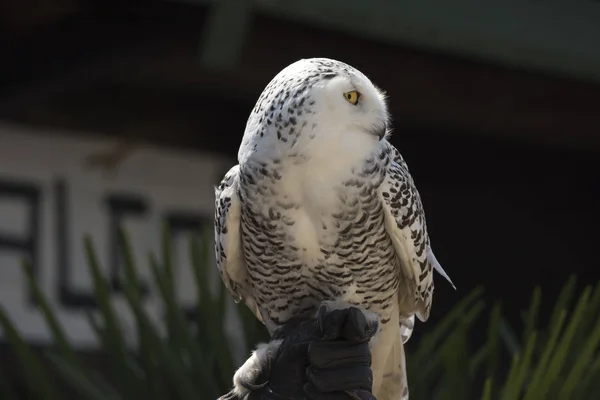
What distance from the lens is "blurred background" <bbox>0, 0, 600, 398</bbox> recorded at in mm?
3516

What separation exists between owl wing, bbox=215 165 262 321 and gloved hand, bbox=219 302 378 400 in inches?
10.3

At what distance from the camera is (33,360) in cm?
277

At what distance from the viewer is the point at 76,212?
4164mm

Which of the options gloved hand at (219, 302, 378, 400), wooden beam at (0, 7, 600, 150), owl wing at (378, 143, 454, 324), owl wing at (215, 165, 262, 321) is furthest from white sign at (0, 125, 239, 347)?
gloved hand at (219, 302, 378, 400)

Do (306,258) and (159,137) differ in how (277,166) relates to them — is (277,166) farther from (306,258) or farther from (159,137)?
(159,137)

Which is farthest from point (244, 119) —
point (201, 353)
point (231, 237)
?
point (231, 237)

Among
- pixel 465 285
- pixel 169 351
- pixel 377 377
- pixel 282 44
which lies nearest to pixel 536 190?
pixel 465 285

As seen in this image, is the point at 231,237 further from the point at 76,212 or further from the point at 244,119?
the point at 244,119

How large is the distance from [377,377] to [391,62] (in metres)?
2.29

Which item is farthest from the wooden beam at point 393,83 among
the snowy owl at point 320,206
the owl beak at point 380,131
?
the owl beak at point 380,131

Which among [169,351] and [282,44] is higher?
[282,44]

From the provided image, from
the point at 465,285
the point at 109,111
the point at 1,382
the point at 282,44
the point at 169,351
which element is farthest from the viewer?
the point at 465,285

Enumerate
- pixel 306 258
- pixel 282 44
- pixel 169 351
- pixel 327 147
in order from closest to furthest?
pixel 327 147 < pixel 306 258 < pixel 169 351 < pixel 282 44

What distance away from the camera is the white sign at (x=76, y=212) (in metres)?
4.03
